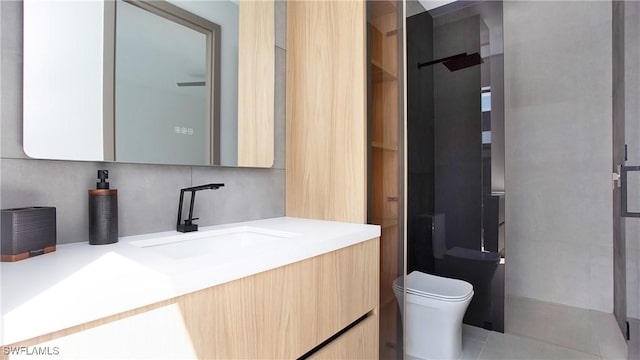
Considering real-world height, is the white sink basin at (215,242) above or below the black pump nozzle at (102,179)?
below

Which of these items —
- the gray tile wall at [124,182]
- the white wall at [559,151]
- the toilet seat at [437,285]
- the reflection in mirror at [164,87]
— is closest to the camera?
the gray tile wall at [124,182]

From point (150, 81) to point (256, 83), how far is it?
529 millimetres

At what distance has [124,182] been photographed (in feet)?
3.54

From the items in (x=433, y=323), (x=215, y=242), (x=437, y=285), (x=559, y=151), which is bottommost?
(x=433, y=323)

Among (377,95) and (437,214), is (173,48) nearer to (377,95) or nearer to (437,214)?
(377,95)

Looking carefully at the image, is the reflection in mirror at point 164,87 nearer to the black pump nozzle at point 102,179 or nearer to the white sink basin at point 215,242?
the black pump nozzle at point 102,179

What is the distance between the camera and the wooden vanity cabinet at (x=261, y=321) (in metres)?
0.58

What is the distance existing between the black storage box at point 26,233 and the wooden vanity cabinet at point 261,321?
15.9 inches

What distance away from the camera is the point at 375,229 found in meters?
1.38

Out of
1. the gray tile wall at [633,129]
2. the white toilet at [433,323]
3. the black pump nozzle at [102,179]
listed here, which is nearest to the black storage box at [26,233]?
the black pump nozzle at [102,179]

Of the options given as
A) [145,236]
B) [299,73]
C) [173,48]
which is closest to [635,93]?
[299,73]

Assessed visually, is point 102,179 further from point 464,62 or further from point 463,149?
point 464,62

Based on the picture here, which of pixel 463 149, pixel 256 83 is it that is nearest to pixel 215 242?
pixel 256 83

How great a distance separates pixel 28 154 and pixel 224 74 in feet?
2.58
